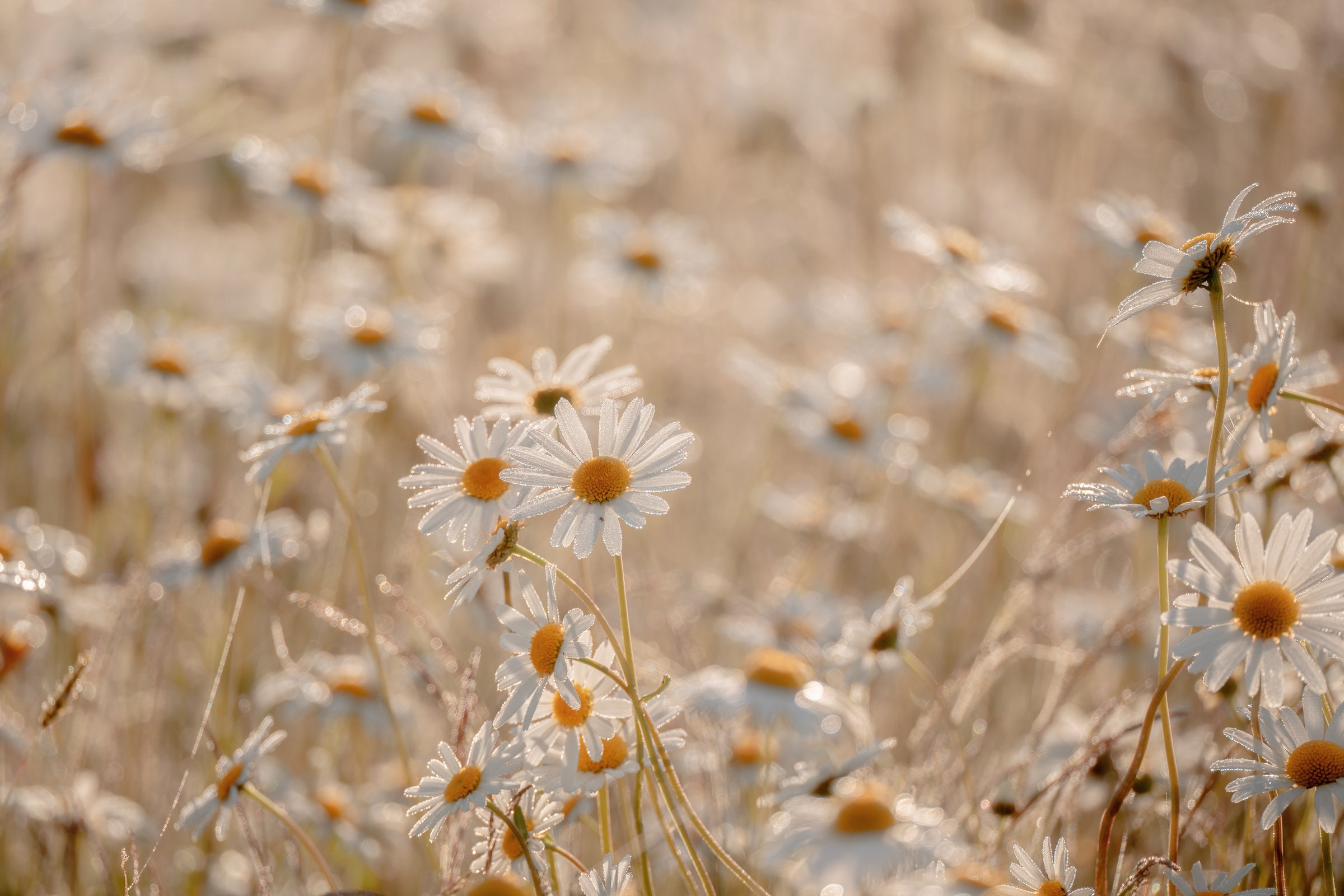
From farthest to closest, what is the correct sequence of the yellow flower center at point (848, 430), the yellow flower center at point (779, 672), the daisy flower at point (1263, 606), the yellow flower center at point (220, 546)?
the yellow flower center at point (848, 430) → the yellow flower center at point (220, 546) → the yellow flower center at point (779, 672) → the daisy flower at point (1263, 606)

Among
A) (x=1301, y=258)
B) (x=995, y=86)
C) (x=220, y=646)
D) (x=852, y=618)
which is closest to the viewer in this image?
(x=852, y=618)

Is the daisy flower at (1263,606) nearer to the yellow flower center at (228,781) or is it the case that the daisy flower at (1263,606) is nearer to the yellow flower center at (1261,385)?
the yellow flower center at (1261,385)

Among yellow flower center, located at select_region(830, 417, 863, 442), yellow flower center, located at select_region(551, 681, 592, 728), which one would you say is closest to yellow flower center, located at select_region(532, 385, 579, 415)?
yellow flower center, located at select_region(551, 681, 592, 728)

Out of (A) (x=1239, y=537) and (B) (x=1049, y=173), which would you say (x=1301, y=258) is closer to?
(B) (x=1049, y=173)

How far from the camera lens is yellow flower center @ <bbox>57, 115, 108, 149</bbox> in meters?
2.92

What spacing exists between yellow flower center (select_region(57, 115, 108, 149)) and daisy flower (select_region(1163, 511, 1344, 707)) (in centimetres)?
303

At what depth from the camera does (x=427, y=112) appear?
3551 millimetres

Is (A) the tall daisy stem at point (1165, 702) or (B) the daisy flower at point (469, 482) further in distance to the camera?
(B) the daisy flower at point (469, 482)

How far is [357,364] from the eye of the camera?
2.73 m

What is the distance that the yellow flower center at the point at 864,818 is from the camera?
3.70ft

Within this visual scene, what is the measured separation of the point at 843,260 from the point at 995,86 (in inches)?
41.3

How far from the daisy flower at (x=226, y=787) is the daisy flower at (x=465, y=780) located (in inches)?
12.4

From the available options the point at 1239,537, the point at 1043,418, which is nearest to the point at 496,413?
the point at 1239,537

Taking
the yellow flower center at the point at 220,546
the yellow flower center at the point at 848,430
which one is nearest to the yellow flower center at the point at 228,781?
the yellow flower center at the point at 220,546
